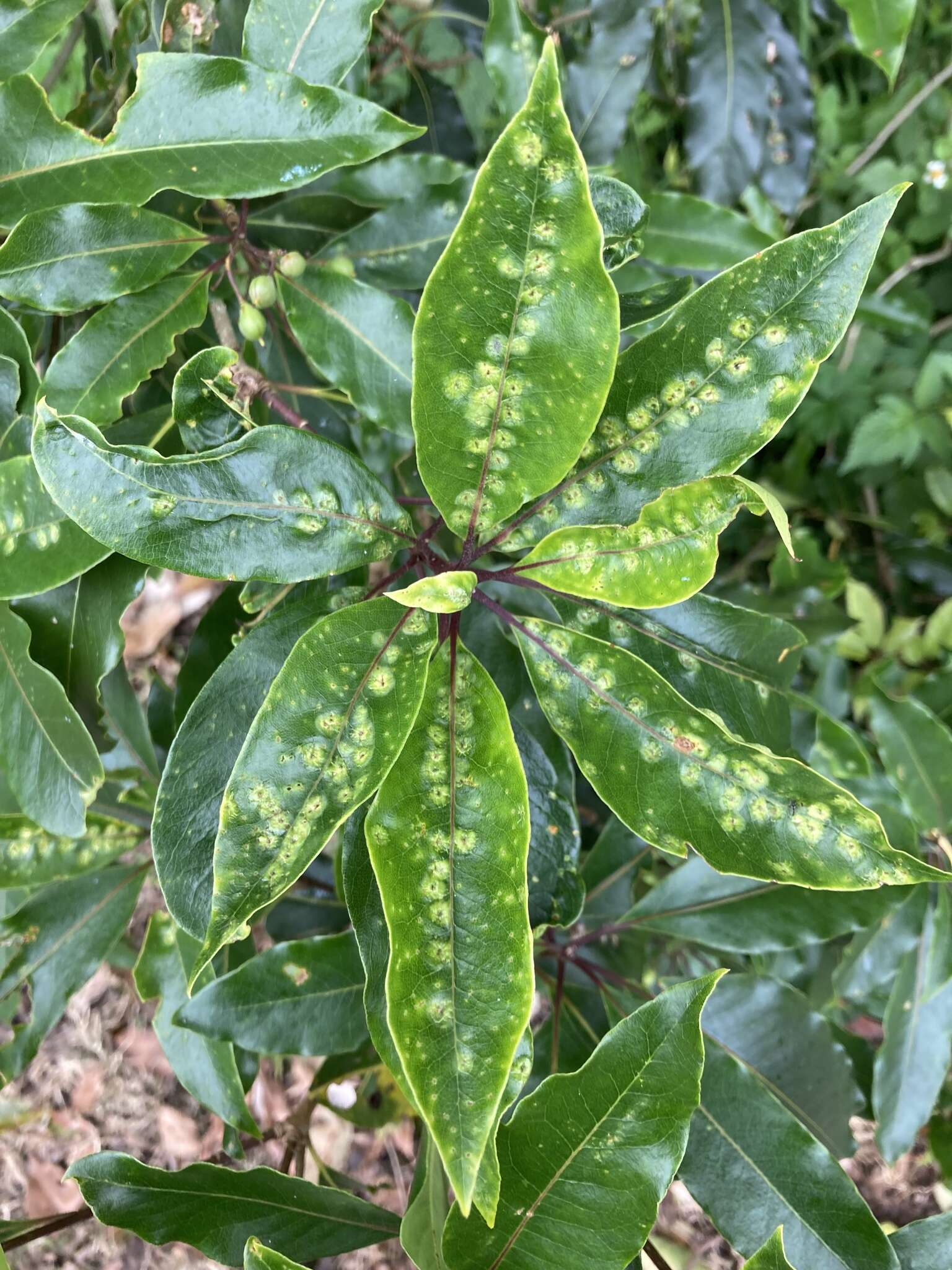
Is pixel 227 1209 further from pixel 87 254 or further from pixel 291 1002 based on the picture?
pixel 87 254

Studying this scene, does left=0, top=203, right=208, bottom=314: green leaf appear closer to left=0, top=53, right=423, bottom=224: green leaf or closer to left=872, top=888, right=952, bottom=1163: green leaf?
left=0, top=53, right=423, bottom=224: green leaf

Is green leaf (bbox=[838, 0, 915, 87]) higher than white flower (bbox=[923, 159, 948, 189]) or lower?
higher

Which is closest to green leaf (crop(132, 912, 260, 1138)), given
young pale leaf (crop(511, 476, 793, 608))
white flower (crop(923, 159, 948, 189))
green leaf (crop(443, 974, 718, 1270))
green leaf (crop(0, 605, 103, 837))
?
green leaf (crop(0, 605, 103, 837))

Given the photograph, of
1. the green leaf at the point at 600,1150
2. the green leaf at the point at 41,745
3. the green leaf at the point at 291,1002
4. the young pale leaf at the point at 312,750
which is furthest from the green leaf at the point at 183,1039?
the young pale leaf at the point at 312,750

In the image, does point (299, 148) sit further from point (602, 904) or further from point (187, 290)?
point (602, 904)

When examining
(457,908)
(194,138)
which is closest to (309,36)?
(194,138)

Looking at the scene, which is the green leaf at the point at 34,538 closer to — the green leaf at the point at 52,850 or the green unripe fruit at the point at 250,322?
the green unripe fruit at the point at 250,322

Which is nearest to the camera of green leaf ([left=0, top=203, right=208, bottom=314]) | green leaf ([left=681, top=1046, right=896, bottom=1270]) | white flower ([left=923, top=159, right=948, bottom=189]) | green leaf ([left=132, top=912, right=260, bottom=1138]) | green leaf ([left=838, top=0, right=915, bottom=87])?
green leaf ([left=0, top=203, right=208, bottom=314])
